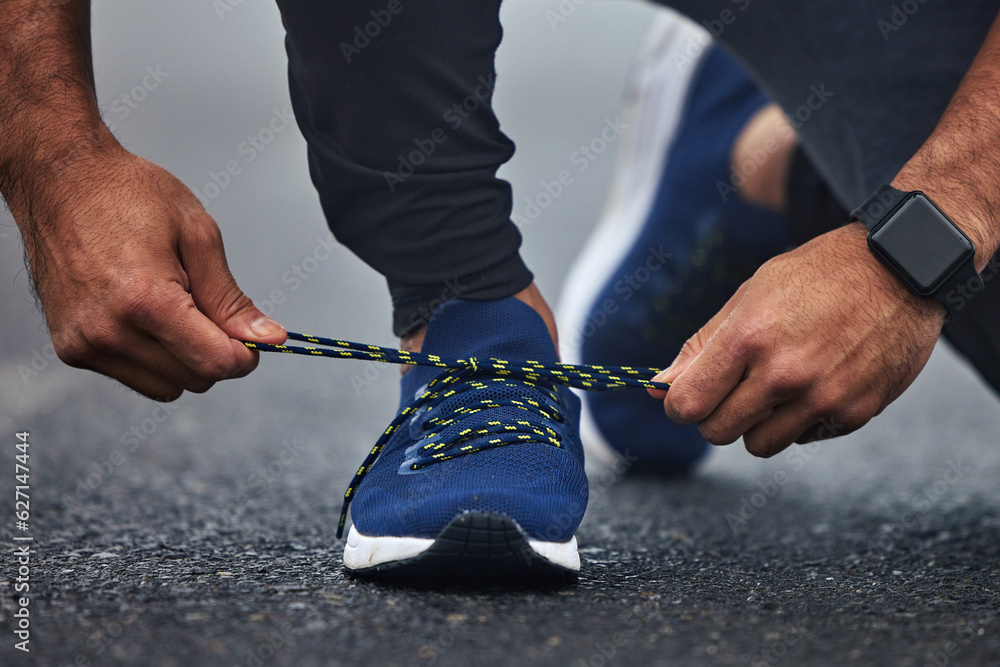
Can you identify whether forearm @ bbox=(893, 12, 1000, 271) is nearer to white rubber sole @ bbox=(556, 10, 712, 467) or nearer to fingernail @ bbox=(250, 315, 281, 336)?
fingernail @ bbox=(250, 315, 281, 336)

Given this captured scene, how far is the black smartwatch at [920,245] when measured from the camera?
2.53ft

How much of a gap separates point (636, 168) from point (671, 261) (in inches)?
11.3

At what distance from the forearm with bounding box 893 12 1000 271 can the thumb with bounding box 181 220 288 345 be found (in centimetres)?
62

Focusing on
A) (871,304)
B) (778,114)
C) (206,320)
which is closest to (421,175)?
(206,320)

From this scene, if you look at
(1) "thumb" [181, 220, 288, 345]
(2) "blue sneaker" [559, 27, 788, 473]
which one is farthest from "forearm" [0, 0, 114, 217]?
(2) "blue sneaker" [559, 27, 788, 473]

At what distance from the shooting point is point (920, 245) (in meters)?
0.77

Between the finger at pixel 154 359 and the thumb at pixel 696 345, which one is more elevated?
the thumb at pixel 696 345

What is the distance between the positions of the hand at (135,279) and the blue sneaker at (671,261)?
2.96ft

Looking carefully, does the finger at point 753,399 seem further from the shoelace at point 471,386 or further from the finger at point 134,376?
the finger at point 134,376

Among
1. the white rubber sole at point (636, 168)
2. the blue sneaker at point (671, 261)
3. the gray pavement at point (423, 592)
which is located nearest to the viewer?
the gray pavement at point (423, 592)

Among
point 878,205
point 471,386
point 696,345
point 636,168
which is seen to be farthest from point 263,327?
point 636,168

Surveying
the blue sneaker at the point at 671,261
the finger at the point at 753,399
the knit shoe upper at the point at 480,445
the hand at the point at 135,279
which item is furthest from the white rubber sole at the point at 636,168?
the hand at the point at 135,279

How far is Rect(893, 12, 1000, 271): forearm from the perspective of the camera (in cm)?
81

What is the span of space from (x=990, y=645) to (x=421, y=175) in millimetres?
634
